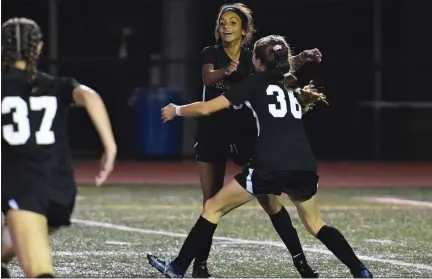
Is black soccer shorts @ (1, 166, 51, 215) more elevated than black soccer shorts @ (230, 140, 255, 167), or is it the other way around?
black soccer shorts @ (1, 166, 51, 215)

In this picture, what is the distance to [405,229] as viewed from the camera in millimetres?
12312

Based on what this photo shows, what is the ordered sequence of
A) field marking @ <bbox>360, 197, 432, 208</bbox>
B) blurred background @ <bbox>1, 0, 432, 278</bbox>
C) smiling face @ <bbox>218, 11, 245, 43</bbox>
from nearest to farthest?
1. smiling face @ <bbox>218, 11, 245, 43</bbox>
2. field marking @ <bbox>360, 197, 432, 208</bbox>
3. blurred background @ <bbox>1, 0, 432, 278</bbox>

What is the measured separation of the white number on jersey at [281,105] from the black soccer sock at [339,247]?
2.53 ft

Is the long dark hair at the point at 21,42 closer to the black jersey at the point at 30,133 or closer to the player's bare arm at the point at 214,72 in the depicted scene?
the black jersey at the point at 30,133

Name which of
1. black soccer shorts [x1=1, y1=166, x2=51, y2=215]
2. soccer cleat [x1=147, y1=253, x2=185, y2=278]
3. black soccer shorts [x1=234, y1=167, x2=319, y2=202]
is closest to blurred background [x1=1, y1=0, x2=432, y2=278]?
soccer cleat [x1=147, y1=253, x2=185, y2=278]

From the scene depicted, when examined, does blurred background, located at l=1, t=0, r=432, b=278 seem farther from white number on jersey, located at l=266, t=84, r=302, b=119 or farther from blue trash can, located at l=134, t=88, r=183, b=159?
white number on jersey, located at l=266, t=84, r=302, b=119

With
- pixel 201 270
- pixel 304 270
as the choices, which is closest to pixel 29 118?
pixel 201 270

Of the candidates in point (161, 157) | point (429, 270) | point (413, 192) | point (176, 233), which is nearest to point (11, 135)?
point (429, 270)

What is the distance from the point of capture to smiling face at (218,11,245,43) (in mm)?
8898

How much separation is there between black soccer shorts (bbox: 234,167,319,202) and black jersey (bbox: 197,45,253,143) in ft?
2.66

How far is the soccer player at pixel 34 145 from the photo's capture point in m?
6.61

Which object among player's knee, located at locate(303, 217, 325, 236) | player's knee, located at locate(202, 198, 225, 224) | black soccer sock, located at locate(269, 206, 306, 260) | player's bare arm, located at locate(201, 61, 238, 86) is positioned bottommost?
black soccer sock, located at locate(269, 206, 306, 260)

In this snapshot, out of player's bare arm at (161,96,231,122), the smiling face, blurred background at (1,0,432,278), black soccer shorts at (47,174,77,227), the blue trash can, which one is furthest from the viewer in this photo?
blurred background at (1,0,432,278)

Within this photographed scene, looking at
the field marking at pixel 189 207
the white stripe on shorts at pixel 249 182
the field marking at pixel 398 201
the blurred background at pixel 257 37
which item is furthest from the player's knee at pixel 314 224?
the blurred background at pixel 257 37
